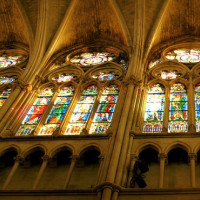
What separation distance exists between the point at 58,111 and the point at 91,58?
4.57 meters

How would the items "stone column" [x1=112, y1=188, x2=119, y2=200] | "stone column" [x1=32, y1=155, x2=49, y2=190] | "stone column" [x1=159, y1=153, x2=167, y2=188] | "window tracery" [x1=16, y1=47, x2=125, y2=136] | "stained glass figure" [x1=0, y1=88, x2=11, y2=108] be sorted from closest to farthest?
"stone column" [x1=112, y1=188, x2=119, y2=200], "stone column" [x1=159, y1=153, x2=167, y2=188], "stone column" [x1=32, y1=155, x2=49, y2=190], "window tracery" [x1=16, y1=47, x2=125, y2=136], "stained glass figure" [x1=0, y1=88, x2=11, y2=108]

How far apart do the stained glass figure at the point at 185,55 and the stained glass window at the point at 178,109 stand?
2.14m

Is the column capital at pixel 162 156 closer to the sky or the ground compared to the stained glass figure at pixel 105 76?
closer to the ground

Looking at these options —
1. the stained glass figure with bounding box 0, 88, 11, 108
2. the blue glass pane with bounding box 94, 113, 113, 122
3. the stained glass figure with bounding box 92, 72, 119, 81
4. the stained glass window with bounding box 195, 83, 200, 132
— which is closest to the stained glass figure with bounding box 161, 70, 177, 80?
the stained glass window with bounding box 195, 83, 200, 132

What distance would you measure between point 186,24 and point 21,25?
7.63 meters

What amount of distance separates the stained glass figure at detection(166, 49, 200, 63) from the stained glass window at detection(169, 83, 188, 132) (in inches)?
84.2

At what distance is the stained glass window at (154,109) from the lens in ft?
39.0

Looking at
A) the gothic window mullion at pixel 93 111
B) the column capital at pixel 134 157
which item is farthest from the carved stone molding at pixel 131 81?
the column capital at pixel 134 157

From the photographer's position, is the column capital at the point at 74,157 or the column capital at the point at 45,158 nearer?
the column capital at the point at 74,157

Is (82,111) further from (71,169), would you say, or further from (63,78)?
(71,169)

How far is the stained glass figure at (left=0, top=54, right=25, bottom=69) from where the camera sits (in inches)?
677

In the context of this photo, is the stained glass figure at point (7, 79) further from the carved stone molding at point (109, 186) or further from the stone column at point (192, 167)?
the stone column at point (192, 167)

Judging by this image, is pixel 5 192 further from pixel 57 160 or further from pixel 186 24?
pixel 186 24

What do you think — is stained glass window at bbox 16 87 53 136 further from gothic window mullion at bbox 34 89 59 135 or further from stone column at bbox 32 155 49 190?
stone column at bbox 32 155 49 190
